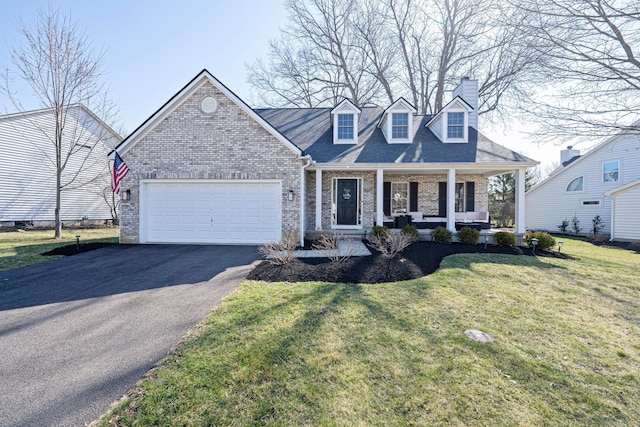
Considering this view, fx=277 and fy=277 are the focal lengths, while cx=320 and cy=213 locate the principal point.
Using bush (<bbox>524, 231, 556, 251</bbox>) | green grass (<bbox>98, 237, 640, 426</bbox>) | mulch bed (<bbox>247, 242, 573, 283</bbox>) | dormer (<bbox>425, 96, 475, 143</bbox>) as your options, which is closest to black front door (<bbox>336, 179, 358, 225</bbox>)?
mulch bed (<bbox>247, 242, 573, 283</bbox>)

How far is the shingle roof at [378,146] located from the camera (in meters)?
11.1

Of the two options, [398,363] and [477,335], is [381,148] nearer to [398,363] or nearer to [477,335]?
[477,335]

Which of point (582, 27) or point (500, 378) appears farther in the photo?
point (582, 27)

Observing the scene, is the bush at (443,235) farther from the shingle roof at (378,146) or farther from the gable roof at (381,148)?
the shingle roof at (378,146)

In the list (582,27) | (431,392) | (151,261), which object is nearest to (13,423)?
(431,392)

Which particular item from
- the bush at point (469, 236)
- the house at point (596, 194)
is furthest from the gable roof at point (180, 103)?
the house at point (596, 194)

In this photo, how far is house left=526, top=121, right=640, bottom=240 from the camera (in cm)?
1462

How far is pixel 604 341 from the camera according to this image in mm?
3598

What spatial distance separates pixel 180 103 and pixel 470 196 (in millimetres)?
12906

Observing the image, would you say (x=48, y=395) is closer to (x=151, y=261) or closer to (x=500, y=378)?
(x=500, y=378)

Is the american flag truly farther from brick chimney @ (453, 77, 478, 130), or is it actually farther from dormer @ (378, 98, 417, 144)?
brick chimney @ (453, 77, 478, 130)

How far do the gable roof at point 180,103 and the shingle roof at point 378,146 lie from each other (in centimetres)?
217

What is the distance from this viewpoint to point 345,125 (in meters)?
12.6

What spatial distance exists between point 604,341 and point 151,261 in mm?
9121
